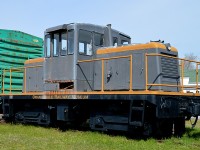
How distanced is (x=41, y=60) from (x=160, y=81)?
5.15 metres

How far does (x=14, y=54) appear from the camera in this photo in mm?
14000

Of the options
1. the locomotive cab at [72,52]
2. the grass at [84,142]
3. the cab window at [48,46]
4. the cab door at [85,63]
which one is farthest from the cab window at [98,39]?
the grass at [84,142]

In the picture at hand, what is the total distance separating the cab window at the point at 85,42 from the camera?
1070 cm

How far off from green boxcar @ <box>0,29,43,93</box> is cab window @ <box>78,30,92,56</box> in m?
3.97

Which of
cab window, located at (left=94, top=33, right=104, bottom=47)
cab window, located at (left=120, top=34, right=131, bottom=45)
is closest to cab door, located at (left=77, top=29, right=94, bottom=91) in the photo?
cab window, located at (left=94, top=33, right=104, bottom=47)

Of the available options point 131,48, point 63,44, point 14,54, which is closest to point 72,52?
point 63,44

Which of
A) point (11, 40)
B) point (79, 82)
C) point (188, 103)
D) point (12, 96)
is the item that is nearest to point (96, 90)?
point (79, 82)

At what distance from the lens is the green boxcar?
13.6 metres

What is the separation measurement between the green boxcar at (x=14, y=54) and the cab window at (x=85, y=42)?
13.0ft

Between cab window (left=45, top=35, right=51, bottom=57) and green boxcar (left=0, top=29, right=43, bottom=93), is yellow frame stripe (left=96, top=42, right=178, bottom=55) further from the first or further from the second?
green boxcar (left=0, top=29, right=43, bottom=93)

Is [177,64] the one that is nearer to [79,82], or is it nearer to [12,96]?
[79,82]

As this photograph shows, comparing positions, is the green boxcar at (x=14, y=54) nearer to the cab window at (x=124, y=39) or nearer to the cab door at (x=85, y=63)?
the cab door at (x=85, y=63)

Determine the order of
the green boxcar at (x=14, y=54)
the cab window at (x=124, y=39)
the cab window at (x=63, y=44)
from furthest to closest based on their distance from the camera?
the green boxcar at (x=14, y=54) → the cab window at (x=124, y=39) → the cab window at (x=63, y=44)

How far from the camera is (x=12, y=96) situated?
41.5ft
